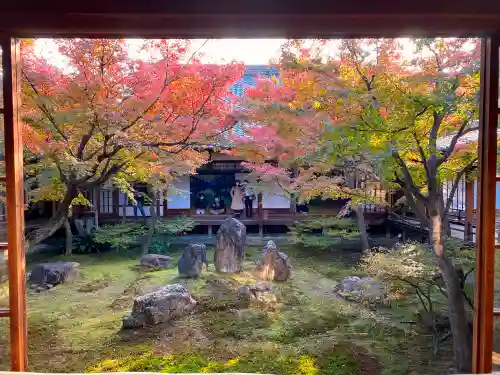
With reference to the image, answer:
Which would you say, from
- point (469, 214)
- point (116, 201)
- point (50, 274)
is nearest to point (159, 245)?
point (116, 201)

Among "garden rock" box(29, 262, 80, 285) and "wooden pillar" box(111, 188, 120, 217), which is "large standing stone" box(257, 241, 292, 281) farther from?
"wooden pillar" box(111, 188, 120, 217)

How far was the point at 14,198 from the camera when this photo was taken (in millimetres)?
1583

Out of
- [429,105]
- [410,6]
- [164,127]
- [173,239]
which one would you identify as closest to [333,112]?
[429,105]

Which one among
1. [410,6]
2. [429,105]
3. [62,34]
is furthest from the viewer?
[429,105]

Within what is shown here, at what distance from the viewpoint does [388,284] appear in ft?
15.1

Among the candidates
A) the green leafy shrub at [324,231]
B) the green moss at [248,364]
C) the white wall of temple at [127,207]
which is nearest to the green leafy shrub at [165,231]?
the white wall of temple at [127,207]

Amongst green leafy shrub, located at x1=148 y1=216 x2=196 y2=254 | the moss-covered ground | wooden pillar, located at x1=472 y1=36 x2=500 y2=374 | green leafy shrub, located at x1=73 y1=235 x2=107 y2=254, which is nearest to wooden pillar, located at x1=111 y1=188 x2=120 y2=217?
green leafy shrub, located at x1=73 y1=235 x2=107 y2=254

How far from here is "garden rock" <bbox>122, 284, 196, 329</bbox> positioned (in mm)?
4746

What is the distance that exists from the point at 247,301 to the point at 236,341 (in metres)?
0.94

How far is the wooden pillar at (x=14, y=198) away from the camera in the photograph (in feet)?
5.13

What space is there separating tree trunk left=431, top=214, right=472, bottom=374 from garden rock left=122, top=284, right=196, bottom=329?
3.29m

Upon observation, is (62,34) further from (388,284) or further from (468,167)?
(388,284)

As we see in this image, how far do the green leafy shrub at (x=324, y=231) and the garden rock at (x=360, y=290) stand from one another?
202cm

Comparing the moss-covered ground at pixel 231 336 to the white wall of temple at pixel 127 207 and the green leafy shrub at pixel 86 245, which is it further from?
the white wall of temple at pixel 127 207
